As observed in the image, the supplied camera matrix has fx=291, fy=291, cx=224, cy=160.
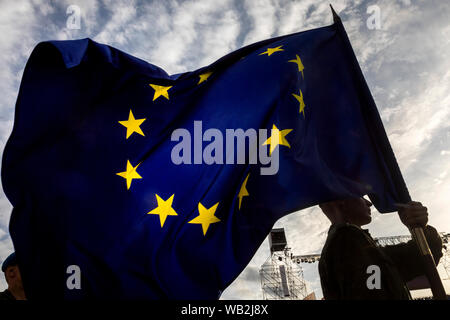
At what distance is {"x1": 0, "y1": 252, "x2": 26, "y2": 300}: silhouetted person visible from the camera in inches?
167

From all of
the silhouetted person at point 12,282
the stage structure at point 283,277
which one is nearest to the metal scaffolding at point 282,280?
the stage structure at point 283,277

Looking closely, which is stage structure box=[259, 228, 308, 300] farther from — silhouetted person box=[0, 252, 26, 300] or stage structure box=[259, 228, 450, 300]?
silhouetted person box=[0, 252, 26, 300]

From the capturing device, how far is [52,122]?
2.89m

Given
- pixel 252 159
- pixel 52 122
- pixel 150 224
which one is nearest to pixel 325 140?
pixel 252 159

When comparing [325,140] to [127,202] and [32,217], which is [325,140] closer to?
[127,202]

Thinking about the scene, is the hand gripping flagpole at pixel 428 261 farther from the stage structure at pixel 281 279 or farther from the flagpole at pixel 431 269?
the stage structure at pixel 281 279

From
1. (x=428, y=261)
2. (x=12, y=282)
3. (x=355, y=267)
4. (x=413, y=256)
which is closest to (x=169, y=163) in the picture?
(x=355, y=267)

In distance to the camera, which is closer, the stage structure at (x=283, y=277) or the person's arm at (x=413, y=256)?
the person's arm at (x=413, y=256)

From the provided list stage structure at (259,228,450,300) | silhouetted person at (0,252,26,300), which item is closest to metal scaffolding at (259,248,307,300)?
stage structure at (259,228,450,300)

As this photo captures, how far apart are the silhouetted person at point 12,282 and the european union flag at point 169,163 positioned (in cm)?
230

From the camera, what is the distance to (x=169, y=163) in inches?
125

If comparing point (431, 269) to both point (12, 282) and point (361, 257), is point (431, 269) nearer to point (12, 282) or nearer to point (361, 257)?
point (361, 257)

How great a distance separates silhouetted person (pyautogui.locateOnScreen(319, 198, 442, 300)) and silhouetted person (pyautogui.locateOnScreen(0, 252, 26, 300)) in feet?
14.2

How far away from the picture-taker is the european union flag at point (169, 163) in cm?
269
